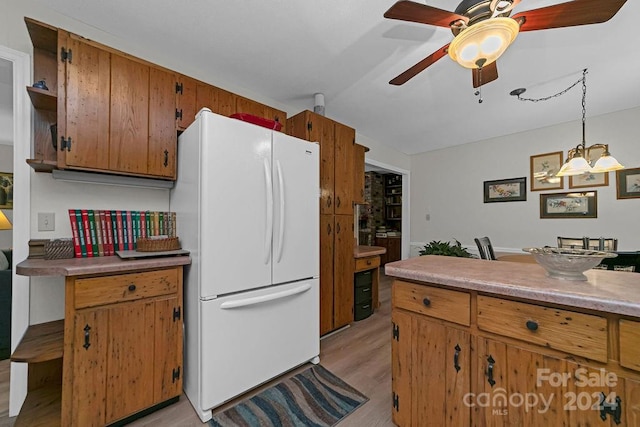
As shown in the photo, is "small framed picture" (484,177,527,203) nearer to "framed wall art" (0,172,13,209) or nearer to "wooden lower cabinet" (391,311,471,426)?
"wooden lower cabinet" (391,311,471,426)

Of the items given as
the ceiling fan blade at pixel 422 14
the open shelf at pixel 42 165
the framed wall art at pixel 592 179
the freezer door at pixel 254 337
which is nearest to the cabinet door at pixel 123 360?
the freezer door at pixel 254 337

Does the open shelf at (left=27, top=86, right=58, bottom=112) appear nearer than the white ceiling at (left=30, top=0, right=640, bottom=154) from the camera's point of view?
Yes

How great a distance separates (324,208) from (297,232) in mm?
687

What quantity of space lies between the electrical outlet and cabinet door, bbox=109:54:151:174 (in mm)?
537

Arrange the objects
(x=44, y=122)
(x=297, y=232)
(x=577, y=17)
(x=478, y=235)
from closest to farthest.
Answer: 1. (x=577, y=17)
2. (x=44, y=122)
3. (x=297, y=232)
4. (x=478, y=235)

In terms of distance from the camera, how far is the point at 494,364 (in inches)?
43.8

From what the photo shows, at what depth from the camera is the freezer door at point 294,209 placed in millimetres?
1909

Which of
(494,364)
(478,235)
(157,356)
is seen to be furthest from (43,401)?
(478,235)

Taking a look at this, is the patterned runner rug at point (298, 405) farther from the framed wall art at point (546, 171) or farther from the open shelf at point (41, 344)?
the framed wall art at point (546, 171)

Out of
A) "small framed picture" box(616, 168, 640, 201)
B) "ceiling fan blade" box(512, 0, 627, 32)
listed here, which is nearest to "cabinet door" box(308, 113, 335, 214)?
"ceiling fan blade" box(512, 0, 627, 32)

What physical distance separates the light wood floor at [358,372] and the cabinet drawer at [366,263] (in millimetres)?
666

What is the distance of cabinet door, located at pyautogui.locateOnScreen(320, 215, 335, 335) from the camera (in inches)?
103

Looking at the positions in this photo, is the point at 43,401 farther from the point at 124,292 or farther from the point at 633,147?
the point at 633,147

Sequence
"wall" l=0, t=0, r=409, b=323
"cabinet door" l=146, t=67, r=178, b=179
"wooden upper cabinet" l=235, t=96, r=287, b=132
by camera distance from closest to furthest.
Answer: "wall" l=0, t=0, r=409, b=323 → "cabinet door" l=146, t=67, r=178, b=179 → "wooden upper cabinet" l=235, t=96, r=287, b=132
